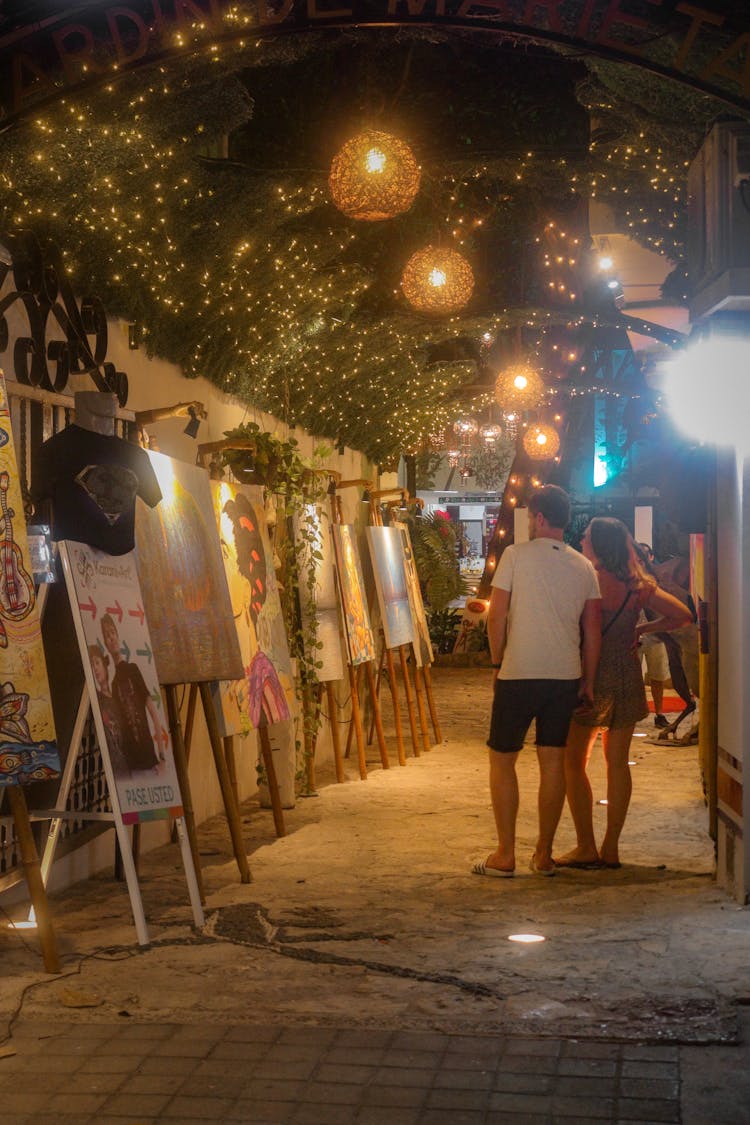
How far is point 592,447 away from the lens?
21047 mm

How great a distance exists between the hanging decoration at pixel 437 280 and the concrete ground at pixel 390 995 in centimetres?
392

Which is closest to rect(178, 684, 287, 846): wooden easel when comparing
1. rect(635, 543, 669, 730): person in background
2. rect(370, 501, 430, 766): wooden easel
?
rect(370, 501, 430, 766): wooden easel

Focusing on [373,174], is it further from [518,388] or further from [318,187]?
[518,388]

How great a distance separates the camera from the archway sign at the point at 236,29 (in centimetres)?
521

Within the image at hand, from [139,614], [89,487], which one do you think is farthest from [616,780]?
[89,487]

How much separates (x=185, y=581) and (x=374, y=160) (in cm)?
250

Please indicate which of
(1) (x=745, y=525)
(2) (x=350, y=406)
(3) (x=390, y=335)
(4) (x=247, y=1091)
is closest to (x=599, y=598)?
(1) (x=745, y=525)

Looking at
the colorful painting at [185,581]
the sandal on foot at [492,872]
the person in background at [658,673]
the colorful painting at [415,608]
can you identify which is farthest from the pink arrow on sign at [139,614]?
the person in background at [658,673]

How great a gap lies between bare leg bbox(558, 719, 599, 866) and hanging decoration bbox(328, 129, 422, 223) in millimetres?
2935

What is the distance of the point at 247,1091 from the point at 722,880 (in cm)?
313

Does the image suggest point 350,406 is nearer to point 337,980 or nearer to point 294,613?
point 294,613

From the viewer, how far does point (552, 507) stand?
6941mm

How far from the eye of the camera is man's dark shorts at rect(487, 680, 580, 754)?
6766mm

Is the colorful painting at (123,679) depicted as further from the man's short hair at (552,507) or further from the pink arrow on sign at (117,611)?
the man's short hair at (552,507)
